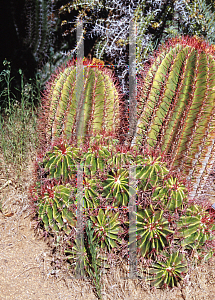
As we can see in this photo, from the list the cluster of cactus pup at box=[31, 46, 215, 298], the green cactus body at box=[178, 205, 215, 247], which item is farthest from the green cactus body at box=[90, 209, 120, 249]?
the green cactus body at box=[178, 205, 215, 247]

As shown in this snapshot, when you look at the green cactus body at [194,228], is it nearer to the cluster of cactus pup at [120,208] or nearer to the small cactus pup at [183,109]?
the cluster of cactus pup at [120,208]

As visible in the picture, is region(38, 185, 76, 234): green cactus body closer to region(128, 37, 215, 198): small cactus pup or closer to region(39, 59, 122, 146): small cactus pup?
region(39, 59, 122, 146): small cactus pup

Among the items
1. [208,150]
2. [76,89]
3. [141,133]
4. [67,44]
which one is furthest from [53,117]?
[67,44]

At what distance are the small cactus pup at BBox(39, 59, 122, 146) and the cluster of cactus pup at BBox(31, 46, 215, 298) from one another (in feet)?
0.52

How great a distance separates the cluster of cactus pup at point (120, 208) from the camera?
1.95 metres

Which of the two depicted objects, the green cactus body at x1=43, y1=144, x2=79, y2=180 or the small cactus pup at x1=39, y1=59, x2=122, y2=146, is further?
the small cactus pup at x1=39, y1=59, x2=122, y2=146

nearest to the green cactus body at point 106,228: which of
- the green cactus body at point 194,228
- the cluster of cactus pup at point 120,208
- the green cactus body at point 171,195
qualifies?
the cluster of cactus pup at point 120,208

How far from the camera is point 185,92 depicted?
2.28 metres

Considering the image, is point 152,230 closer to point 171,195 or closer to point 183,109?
point 171,195

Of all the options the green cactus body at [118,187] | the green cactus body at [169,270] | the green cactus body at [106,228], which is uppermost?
the green cactus body at [118,187]

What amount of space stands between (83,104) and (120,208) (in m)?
1.02

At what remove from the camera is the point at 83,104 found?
2.58 meters

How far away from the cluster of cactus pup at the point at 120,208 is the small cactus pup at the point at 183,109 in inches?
5.2

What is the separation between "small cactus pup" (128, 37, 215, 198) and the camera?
7.27 feet
